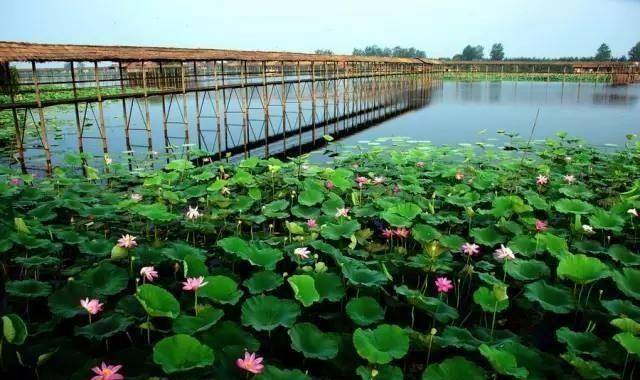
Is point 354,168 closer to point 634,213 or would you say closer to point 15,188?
point 634,213

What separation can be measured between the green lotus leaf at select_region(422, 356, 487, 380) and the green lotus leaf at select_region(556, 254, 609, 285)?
1.00 meters

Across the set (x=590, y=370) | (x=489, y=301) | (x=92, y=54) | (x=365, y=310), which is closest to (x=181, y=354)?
(x=365, y=310)

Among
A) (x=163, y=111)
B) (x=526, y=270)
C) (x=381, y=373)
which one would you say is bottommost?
(x=381, y=373)

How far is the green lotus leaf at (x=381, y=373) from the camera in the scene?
6.33 feet

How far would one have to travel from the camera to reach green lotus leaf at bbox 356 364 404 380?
6.33 feet

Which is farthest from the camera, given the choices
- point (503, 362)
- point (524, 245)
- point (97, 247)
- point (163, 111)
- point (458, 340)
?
point (163, 111)

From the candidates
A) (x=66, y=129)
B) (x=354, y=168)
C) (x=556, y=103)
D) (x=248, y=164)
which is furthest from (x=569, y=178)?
(x=556, y=103)

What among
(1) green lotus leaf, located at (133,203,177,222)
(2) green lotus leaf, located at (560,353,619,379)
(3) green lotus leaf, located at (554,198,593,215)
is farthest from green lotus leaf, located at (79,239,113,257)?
(3) green lotus leaf, located at (554,198,593,215)

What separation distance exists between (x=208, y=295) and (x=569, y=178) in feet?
13.4

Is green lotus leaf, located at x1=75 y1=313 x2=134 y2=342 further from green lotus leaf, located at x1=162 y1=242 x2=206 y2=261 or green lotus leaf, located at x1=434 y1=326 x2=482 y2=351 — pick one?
green lotus leaf, located at x1=434 y1=326 x2=482 y2=351

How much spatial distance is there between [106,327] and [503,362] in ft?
5.94

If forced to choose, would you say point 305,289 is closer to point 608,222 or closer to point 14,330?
point 14,330

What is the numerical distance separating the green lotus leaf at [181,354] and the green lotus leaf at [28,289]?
1033 mm

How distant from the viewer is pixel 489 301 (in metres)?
2.50
